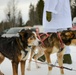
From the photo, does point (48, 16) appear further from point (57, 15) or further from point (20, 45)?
point (20, 45)

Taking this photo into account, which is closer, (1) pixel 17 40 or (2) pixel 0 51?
(1) pixel 17 40

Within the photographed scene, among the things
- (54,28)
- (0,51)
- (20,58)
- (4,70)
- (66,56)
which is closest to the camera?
(20,58)

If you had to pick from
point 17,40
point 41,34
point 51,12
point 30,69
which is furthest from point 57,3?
point 30,69

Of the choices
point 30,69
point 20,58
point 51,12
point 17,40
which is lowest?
point 30,69

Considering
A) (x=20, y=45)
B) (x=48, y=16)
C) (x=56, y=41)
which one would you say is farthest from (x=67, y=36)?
(x=20, y=45)

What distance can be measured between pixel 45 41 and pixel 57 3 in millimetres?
982

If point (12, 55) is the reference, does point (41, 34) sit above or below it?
above

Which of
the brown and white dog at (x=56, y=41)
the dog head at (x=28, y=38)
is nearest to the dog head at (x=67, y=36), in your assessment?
the brown and white dog at (x=56, y=41)

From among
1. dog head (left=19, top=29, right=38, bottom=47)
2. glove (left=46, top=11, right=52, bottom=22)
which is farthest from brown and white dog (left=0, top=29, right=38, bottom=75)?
glove (left=46, top=11, right=52, bottom=22)

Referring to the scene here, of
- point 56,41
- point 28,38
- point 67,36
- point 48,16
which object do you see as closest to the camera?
point 28,38

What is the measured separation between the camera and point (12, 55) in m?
6.01

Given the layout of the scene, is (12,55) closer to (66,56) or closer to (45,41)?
(45,41)

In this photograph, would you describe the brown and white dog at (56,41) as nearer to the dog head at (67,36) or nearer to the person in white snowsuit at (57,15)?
the dog head at (67,36)

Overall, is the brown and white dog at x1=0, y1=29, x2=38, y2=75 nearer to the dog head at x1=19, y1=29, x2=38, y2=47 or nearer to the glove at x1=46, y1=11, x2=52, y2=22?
the dog head at x1=19, y1=29, x2=38, y2=47
